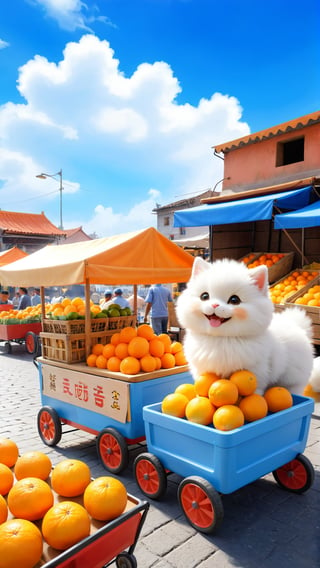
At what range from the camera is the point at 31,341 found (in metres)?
9.78

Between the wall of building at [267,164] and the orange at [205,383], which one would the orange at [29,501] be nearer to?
the orange at [205,383]

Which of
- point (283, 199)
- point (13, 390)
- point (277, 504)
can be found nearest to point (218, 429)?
point (277, 504)

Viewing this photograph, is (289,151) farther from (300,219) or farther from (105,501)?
(105,501)

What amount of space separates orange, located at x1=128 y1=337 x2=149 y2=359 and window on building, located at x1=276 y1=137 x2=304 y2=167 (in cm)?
877

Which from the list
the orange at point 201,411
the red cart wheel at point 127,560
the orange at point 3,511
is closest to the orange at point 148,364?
the orange at point 201,411

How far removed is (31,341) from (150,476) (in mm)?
7485

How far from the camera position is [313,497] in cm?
304

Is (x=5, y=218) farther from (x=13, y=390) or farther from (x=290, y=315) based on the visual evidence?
(x=290, y=315)

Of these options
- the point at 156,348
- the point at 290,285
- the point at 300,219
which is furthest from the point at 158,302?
the point at 156,348

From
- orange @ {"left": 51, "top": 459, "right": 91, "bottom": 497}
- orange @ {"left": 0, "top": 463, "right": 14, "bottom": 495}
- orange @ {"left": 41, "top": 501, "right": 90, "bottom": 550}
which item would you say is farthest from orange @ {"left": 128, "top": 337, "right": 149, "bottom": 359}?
orange @ {"left": 41, "top": 501, "right": 90, "bottom": 550}

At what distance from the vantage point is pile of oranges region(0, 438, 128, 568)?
1561mm

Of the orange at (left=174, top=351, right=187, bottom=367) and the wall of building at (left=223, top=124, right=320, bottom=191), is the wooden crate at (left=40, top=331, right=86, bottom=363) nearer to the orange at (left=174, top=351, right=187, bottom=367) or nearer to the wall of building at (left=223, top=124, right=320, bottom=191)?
the orange at (left=174, top=351, right=187, bottom=367)

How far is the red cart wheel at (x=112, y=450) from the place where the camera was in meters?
3.35

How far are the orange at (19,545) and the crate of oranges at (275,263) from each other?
7.44 meters
